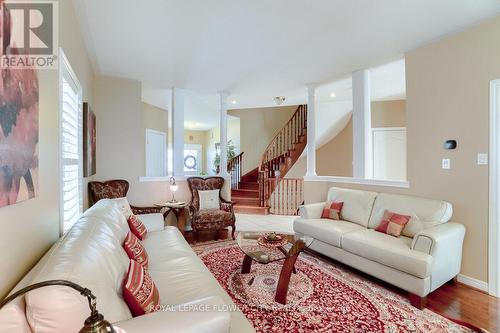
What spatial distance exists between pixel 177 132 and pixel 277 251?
3036 millimetres

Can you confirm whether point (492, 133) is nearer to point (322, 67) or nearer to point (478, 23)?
point (478, 23)

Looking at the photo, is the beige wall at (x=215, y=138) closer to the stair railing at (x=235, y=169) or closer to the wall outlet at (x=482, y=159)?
the stair railing at (x=235, y=169)

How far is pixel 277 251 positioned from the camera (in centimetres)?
280

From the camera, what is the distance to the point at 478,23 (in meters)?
2.54

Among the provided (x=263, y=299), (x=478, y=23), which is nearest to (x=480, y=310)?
(x=263, y=299)

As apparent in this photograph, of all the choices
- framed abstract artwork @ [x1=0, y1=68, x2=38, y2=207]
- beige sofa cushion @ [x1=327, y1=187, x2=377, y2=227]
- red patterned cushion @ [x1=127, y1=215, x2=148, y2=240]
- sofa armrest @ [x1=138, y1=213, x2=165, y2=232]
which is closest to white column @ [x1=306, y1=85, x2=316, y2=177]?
beige sofa cushion @ [x1=327, y1=187, x2=377, y2=227]

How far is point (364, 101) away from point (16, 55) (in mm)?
3936

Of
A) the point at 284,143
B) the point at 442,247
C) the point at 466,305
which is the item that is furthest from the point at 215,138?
the point at 466,305

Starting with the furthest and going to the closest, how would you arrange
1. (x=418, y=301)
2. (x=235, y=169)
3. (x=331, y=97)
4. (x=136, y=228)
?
1. (x=235, y=169)
2. (x=331, y=97)
3. (x=136, y=228)
4. (x=418, y=301)

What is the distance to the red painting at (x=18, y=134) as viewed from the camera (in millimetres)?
970

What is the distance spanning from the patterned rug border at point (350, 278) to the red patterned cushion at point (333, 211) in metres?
0.57

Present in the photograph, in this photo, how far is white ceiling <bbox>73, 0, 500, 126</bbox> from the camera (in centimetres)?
227

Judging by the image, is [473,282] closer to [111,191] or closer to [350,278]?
[350,278]

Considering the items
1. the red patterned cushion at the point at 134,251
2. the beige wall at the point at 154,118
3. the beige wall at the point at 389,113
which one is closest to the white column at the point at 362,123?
the beige wall at the point at 389,113
